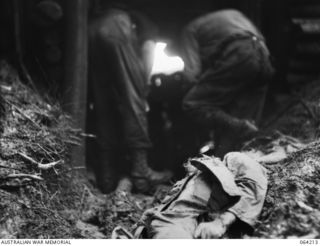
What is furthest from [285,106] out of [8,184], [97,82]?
[8,184]

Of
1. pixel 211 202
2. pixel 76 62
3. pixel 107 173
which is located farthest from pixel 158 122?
pixel 211 202

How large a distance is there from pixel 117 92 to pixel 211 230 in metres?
2.72

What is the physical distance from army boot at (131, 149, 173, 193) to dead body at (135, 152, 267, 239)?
194cm

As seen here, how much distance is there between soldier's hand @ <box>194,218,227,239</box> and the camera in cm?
320

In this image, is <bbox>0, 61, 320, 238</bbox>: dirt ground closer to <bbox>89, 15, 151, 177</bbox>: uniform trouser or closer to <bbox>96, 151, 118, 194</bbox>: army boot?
<bbox>96, 151, 118, 194</bbox>: army boot

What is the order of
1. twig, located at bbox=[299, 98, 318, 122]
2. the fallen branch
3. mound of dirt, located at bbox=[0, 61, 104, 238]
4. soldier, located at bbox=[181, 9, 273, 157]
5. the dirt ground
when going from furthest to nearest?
soldier, located at bbox=[181, 9, 273, 157], twig, located at bbox=[299, 98, 318, 122], the fallen branch, mound of dirt, located at bbox=[0, 61, 104, 238], the dirt ground

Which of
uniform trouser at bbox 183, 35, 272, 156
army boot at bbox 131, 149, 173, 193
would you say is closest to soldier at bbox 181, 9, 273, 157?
uniform trouser at bbox 183, 35, 272, 156

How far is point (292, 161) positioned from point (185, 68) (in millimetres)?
2097

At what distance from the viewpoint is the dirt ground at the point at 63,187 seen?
3.37 meters

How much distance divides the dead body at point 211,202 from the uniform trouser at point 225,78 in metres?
2.24

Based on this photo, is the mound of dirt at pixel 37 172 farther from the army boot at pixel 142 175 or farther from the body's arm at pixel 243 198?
the body's arm at pixel 243 198

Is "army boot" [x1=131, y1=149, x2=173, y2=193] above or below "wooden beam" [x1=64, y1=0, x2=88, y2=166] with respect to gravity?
below

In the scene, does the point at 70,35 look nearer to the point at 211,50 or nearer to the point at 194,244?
the point at 211,50

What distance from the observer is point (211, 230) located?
3.22 metres
